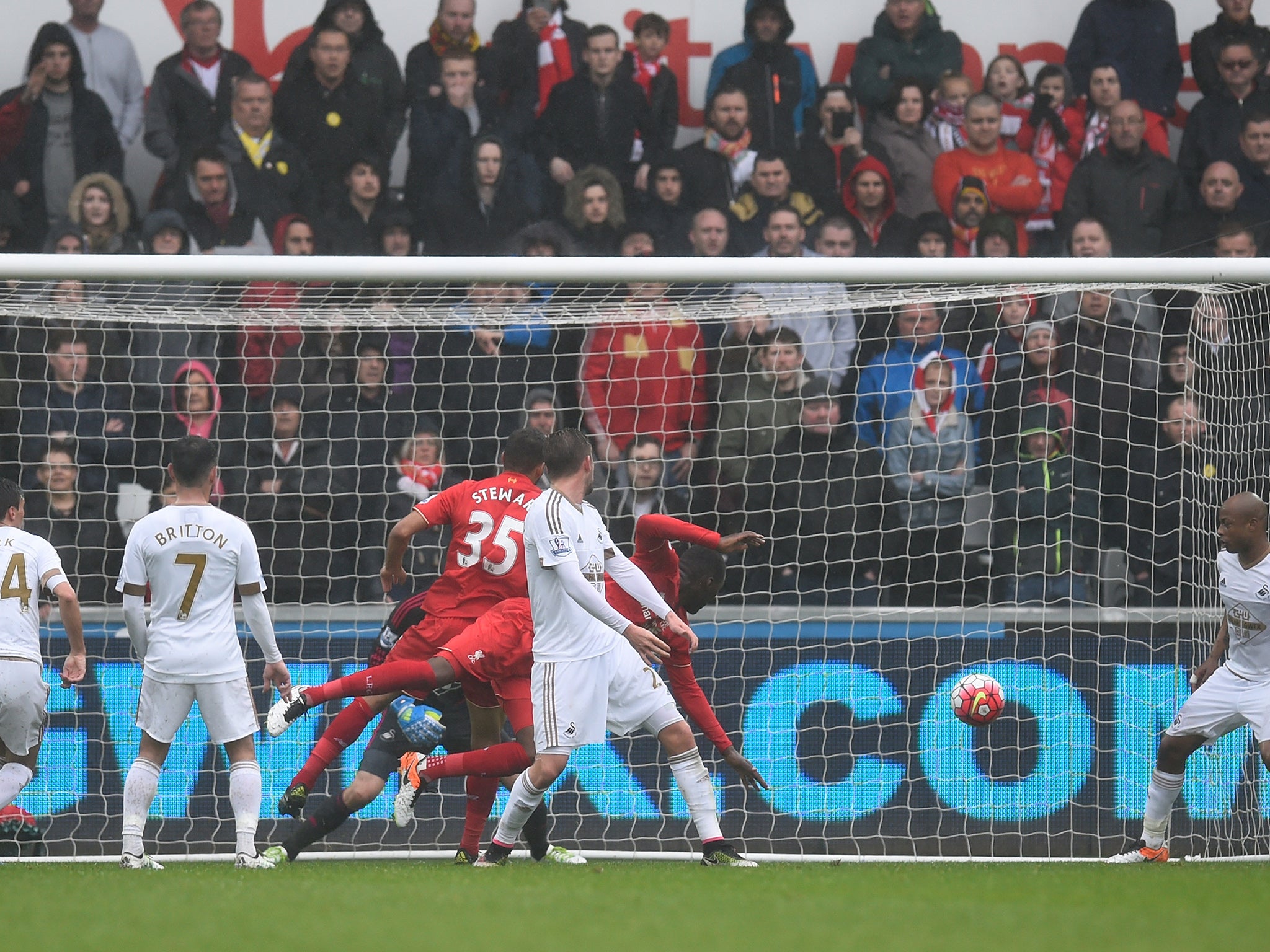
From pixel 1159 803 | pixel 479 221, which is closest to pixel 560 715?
pixel 1159 803

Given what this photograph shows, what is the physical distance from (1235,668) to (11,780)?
5756 mm

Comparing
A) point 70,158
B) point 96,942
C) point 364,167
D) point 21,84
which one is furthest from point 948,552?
point 21,84

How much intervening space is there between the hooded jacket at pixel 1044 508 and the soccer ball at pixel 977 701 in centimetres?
134

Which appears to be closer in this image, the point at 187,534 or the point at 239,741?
the point at 187,534

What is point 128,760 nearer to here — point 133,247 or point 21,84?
point 133,247

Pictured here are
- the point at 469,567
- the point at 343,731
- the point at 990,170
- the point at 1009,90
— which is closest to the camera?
the point at 343,731

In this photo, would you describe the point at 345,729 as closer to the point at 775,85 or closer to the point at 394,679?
the point at 394,679

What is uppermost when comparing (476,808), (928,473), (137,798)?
(928,473)

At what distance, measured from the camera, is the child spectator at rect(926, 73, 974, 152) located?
35.4 ft

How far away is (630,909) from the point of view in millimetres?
5109

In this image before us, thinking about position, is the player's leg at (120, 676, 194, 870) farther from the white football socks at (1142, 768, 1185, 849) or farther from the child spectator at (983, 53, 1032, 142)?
the child spectator at (983, 53, 1032, 142)

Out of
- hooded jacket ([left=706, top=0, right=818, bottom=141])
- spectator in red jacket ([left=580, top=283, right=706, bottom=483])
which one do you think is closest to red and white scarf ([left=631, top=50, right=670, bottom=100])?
hooded jacket ([left=706, top=0, right=818, bottom=141])

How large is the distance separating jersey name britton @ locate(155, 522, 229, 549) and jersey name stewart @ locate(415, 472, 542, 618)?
0.97 meters

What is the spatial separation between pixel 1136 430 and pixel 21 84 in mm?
7895
